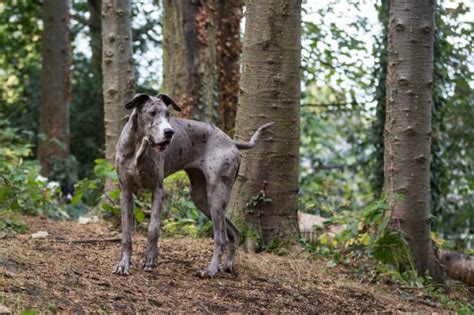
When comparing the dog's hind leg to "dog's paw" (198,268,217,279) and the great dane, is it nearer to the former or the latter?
the great dane

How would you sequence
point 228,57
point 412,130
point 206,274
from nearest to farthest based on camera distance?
point 206,274
point 412,130
point 228,57

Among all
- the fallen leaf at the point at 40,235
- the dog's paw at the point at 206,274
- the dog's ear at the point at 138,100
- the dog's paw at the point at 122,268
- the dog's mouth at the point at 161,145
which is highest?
the dog's ear at the point at 138,100

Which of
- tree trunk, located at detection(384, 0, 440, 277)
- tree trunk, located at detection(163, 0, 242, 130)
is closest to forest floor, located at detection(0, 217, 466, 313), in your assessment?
tree trunk, located at detection(384, 0, 440, 277)

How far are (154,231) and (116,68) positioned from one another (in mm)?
3844

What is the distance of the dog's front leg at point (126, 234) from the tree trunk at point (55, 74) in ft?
34.3

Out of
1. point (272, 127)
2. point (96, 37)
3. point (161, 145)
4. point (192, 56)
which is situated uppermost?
point (96, 37)

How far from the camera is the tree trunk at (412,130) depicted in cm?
820

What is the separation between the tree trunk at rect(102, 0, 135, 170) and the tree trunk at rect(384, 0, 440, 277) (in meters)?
3.46

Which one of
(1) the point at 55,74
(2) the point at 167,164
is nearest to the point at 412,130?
(2) the point at 167,164

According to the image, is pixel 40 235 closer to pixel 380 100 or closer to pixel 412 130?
pixel 412 130

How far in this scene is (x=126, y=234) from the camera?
621 centimetres

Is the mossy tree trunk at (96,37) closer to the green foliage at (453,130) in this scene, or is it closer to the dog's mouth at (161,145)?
the green foliage at (453,130)

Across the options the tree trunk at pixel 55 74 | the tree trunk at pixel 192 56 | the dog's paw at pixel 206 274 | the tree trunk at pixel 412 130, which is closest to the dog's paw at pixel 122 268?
the dog's paw at pixel 206 274

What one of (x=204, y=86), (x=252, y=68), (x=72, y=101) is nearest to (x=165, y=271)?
(x=252, y=68)
